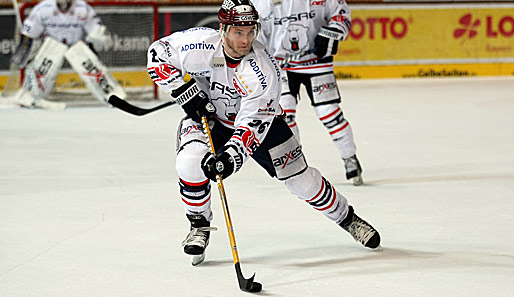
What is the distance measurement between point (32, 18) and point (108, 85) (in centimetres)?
95

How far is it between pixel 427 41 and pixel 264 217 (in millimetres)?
6729

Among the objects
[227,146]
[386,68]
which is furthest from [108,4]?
[227,146]

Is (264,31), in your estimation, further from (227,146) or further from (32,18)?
(32,18)

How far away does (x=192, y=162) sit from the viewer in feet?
10.2

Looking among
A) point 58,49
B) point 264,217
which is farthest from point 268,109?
point 58,49

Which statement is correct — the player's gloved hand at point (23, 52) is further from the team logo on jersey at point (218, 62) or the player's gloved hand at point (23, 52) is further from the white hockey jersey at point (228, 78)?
the team logo on jersey at point (218, 62)

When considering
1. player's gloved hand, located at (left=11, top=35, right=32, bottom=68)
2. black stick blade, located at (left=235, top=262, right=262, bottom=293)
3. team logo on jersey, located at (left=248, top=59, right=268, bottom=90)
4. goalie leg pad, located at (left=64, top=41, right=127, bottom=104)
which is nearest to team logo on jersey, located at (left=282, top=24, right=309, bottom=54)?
team logo on jersey, located at (left=248, top=59, right=268, bottom=90)

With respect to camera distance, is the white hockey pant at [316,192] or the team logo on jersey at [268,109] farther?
the white hockey pant at [316,192]

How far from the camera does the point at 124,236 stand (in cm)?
365

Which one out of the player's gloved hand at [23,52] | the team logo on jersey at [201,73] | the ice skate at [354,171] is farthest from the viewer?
the player's gloved hand at [23,52]

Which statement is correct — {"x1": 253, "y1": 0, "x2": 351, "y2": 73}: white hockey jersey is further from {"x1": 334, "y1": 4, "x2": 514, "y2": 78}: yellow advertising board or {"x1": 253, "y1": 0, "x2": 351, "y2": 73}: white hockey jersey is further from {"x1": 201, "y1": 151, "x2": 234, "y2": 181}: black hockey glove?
{"x1": 334, "y1": 4, "x2": 514, "y2": 78}: yellow advertising board

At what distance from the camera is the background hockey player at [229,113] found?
3.04 m

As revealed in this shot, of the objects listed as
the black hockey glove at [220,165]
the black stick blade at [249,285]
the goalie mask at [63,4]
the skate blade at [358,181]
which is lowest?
the goalie mask at [63,4]

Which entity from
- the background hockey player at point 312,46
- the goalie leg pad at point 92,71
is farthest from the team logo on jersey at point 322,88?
the goalie leg pad at point 92,71
